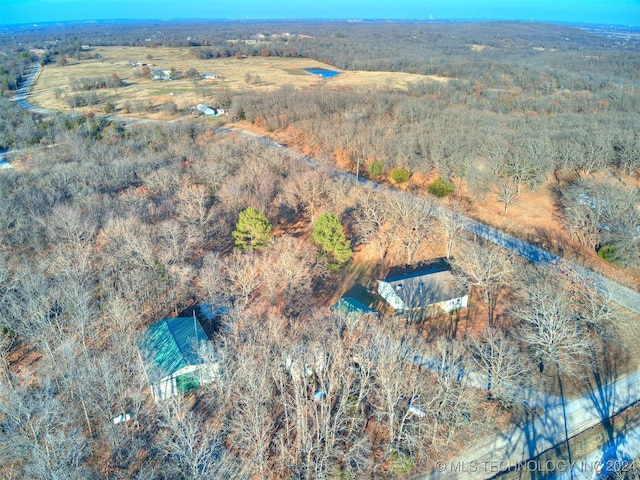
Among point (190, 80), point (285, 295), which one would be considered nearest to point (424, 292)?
point (285, 295)

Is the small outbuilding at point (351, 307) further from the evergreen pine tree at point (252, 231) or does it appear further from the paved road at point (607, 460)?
the paved road at point (607, 460)

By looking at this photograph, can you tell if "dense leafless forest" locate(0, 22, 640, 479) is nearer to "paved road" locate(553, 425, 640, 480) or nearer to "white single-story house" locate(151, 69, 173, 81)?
"paved road" locate(553, 425, 640, 480)

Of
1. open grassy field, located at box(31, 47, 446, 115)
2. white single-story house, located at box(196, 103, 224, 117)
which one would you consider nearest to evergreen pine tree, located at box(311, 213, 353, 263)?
white single-story house, located at box(196, 103, 224, 117)

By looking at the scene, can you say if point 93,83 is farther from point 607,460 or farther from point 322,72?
point 607,460

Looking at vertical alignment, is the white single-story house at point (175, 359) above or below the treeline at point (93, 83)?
below

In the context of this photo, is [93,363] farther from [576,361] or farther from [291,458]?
[576,361]

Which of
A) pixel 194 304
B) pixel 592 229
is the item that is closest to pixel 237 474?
pixel 194 304

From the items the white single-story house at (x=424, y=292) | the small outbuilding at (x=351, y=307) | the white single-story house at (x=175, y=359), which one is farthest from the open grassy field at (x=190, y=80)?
the white single-story house at (x=424, y=292)
